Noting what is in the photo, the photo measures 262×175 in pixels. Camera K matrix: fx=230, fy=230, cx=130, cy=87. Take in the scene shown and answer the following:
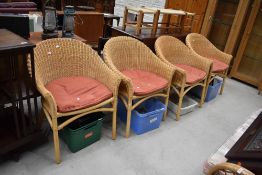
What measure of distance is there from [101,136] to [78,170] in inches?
17.5

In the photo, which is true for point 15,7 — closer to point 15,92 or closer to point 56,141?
point 15,92

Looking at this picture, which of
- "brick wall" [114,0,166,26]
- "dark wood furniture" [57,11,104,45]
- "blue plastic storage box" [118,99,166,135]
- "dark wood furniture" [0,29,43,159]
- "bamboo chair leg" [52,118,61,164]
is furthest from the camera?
"brick wall" [114,0,166,26]

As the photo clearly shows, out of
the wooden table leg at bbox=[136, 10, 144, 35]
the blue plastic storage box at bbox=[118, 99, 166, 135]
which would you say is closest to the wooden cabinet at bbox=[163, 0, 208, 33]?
the wooden table leg at bbox=[136, 10, 144, 35]

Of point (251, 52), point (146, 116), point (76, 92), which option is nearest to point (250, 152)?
point (146, 116)

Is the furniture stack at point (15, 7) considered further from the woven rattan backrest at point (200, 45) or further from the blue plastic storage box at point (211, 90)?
the blue plastic storage box at point (211, 90)

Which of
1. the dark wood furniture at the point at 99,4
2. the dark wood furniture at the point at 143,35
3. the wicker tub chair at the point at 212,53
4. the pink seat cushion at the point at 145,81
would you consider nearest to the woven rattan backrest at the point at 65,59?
the pink seat cushion at the point at 145,81

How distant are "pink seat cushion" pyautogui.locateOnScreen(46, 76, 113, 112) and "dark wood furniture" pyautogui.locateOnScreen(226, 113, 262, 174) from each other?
1.03 metres

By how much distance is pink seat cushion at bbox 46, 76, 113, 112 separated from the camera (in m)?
1.72

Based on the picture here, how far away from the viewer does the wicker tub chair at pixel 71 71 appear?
1.74 meters

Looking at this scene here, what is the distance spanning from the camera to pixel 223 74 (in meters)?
3.15

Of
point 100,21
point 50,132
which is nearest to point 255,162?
point 50,132

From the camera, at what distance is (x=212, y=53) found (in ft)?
10.8

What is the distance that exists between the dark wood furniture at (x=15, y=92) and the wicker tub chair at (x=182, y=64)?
1413mm

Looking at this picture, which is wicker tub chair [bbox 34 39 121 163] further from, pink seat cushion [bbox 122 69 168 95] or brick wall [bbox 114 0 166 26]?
brick wall [bbox 114 0 166 26]
